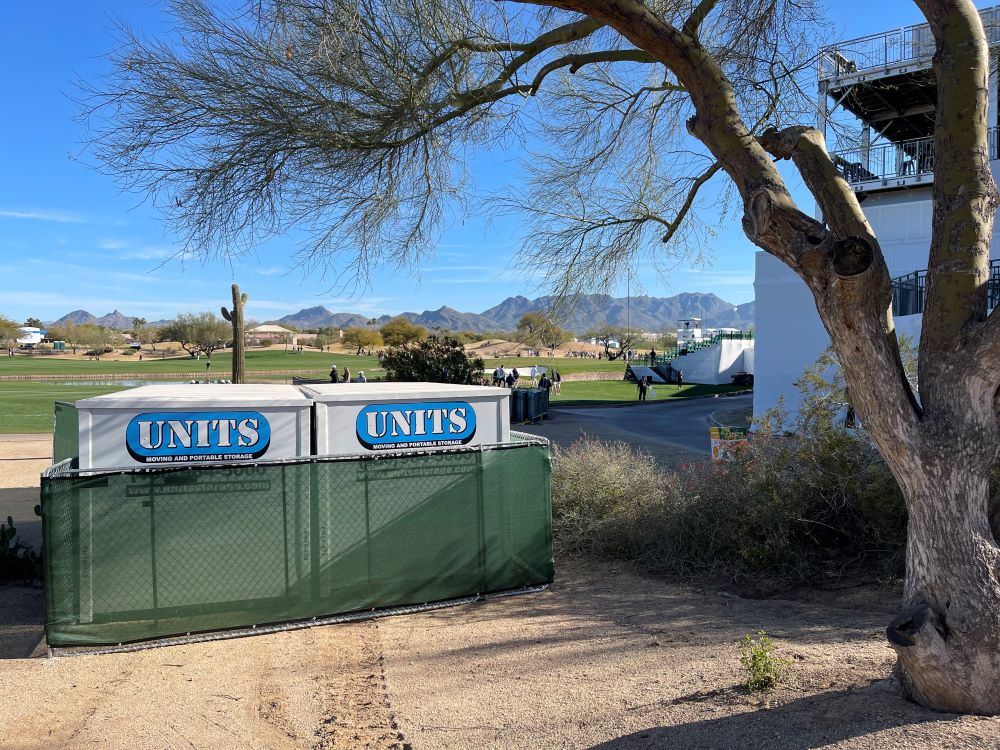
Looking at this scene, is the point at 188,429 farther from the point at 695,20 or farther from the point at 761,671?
the point at 695,20

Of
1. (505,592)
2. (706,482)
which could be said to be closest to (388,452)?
(505,592)

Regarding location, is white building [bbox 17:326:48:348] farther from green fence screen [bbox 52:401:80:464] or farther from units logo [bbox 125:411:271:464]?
units logo [bbox 125:411:271:464]

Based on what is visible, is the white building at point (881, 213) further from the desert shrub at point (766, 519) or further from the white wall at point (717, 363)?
the white wall at point (717, 363)

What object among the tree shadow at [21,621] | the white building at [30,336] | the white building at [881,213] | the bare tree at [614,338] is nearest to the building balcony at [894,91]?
the white building at [881,213]

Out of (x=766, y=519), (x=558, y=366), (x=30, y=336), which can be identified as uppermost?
(x=30, y=336)

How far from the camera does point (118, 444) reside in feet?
22.0

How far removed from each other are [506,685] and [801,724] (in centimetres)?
197

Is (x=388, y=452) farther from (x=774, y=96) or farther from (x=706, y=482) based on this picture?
(x=774, y=96)

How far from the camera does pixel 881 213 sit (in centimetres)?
2173

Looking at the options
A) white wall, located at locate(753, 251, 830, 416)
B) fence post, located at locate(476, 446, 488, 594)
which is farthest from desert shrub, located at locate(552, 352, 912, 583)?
white wall, located at locate(753, 251, 830, 416)

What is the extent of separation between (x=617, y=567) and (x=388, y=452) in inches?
116

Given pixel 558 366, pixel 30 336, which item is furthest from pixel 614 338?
pixel 30 336

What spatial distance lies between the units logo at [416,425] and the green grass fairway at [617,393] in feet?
102

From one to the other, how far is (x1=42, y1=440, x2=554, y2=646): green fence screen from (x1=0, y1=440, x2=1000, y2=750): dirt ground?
0.29m
